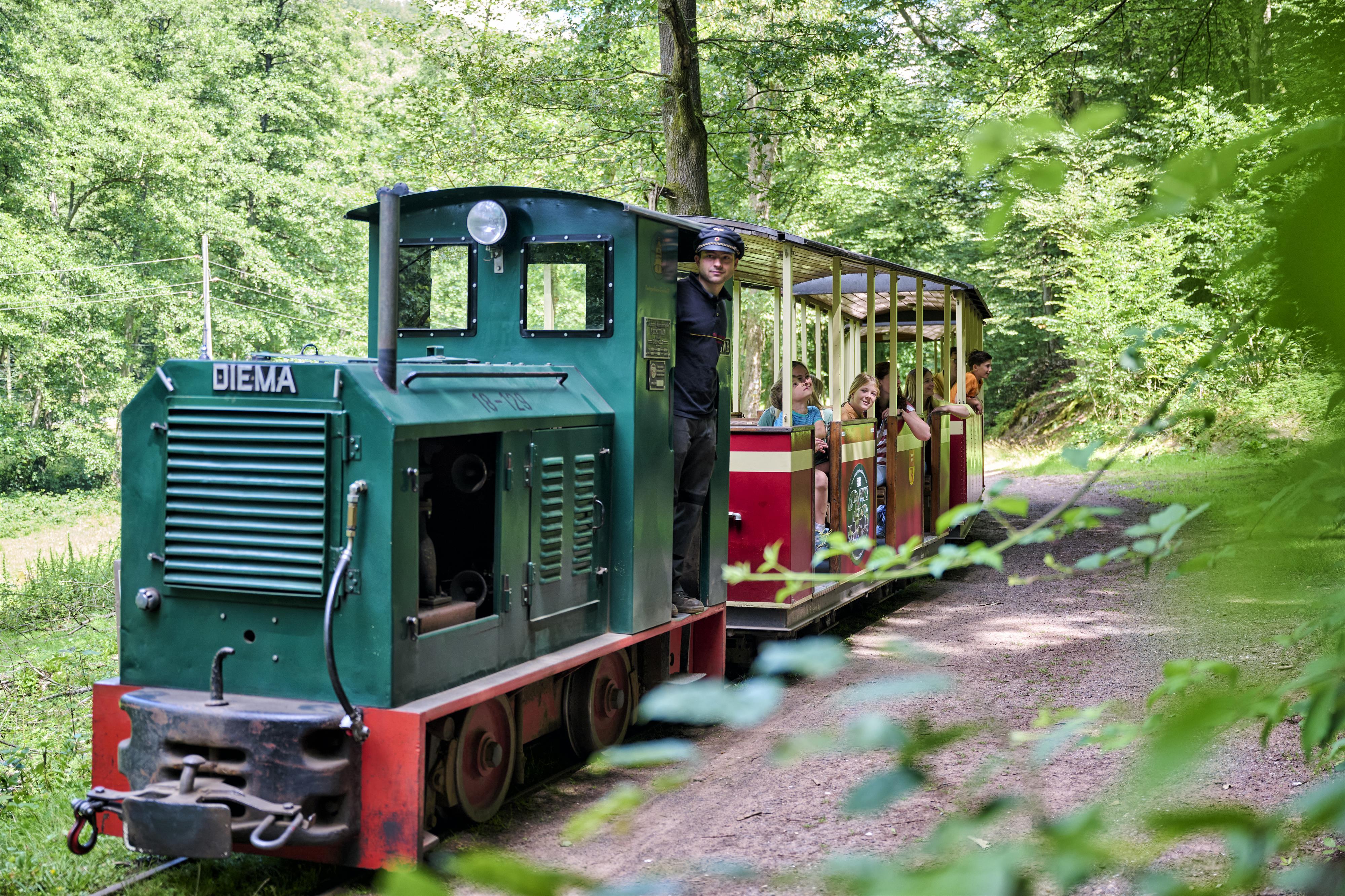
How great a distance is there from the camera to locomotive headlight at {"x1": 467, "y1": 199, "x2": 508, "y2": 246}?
665 centimetres

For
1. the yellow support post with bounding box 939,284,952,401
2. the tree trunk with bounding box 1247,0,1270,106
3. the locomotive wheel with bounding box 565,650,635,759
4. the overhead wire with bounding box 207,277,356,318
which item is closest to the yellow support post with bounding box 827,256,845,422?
the locomotive wheel with bounding box 565,650,635,759

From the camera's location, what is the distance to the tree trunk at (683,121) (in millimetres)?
13867

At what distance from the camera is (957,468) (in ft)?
45.9

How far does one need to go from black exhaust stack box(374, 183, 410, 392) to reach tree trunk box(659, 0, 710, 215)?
8870mm

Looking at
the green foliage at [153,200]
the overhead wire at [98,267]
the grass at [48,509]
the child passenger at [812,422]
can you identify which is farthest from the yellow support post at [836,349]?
the green foliage at [153,200]

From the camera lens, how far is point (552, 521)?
612 cm

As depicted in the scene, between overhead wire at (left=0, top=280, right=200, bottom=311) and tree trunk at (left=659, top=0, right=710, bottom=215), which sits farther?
overhead wire at (left=0, top=280, right=200, bottom=311)

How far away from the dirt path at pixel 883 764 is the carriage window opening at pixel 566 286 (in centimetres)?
229

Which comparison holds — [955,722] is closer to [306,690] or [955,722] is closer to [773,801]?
[306,690]

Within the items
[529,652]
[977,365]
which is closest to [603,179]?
[977,365]

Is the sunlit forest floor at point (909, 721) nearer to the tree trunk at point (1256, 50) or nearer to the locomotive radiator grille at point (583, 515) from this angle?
the tree trunk at point (1256, 50)

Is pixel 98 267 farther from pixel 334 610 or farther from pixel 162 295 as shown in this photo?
pixel 334 610

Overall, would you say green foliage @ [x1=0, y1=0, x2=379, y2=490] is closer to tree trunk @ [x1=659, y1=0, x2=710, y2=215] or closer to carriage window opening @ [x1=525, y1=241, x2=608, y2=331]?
tree trunk @ [x1=659, y1=0, x2=710, y2=215]

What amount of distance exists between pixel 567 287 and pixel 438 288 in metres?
0.75
